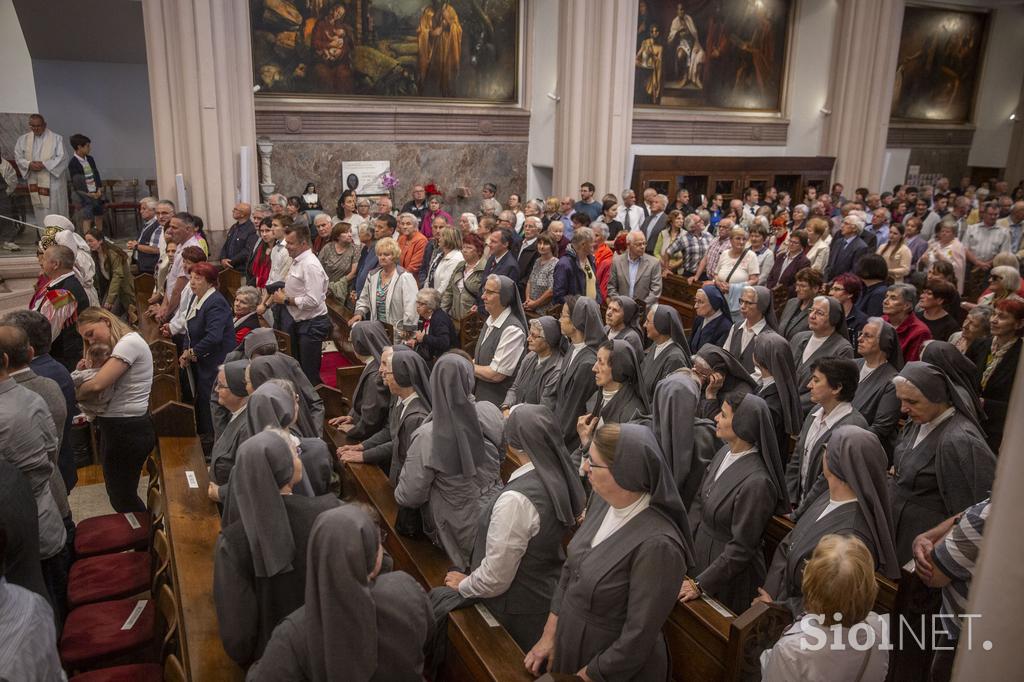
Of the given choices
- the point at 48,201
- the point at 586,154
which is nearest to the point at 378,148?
the point at 586,154

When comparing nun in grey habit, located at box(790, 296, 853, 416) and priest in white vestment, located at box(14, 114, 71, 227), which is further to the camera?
priest in white vestment, located at box(14, 114, 71, 227)

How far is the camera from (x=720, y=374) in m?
4.70

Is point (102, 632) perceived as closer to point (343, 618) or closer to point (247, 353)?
point (343, 618)

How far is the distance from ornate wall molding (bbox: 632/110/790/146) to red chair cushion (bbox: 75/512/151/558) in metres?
14.1

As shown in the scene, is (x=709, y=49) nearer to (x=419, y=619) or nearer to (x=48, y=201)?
(x=48, y=201)

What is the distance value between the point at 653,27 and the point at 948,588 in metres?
15.2

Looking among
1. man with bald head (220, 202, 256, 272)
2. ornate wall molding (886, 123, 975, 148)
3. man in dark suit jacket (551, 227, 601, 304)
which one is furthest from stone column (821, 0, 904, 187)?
man with bald head (220, 202, 256, 272)

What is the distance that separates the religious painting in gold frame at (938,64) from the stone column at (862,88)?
255 cm

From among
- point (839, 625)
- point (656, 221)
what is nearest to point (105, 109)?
point (656, 221)

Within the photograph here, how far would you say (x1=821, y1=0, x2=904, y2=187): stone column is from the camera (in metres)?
16.5

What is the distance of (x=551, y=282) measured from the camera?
7949 millimetres

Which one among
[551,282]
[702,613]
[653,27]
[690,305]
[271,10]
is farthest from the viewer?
[653,27]

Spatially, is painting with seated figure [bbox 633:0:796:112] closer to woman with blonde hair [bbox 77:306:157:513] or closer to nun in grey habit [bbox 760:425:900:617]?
woman with blonde hair [bbox 77:306:157:513]

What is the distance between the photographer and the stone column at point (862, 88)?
54.1ft
